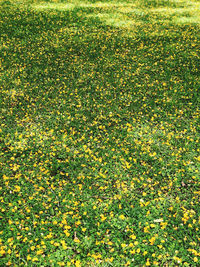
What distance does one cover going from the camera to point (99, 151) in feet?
20.2

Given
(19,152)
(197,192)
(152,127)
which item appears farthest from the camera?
(152,127)

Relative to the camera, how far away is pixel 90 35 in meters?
13.6

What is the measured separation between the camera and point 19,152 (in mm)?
6133

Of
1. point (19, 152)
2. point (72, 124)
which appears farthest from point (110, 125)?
point (19, 152)

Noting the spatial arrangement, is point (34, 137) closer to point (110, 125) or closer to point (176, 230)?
point (110, 125)

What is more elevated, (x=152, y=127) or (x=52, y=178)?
(x=152, y=127)

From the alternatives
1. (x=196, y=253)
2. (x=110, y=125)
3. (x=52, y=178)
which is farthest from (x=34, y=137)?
(x=196, y=253)

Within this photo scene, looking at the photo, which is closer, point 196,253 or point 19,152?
point 196,253

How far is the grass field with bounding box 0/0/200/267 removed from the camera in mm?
4195

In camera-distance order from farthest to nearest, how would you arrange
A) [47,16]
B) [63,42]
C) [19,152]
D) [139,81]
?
[47,16] < [63,42] < [139,81] < [19,152]

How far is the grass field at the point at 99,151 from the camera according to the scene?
4.20 meters

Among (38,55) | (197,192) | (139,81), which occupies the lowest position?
(197,192)

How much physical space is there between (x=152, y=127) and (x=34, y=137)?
3.72 meters

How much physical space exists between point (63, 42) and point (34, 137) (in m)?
8.01
